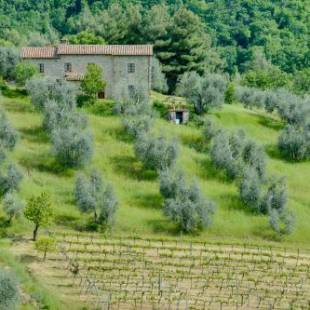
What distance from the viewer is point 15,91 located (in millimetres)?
99688

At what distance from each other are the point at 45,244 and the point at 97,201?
10.7 meters

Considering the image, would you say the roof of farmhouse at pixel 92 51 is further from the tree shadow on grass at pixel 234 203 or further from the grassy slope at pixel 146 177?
the tree shadow on grass at pixel 234 203

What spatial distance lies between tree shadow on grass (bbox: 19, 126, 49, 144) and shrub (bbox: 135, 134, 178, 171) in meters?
10.3

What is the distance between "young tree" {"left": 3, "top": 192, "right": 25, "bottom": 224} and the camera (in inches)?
2901

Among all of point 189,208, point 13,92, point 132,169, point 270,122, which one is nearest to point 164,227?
point 189,208

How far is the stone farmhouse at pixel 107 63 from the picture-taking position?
330 feet

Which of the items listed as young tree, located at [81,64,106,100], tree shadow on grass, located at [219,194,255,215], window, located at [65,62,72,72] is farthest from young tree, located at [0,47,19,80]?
tree shadow on grass, located at [219,194,255,215]

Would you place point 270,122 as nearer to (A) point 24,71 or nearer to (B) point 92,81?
(B) point 92,81

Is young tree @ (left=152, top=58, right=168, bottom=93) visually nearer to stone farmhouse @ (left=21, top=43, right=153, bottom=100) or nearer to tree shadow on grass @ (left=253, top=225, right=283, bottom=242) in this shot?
stone farmhouse @ (left=21, top=43, right=153, bottom=100)

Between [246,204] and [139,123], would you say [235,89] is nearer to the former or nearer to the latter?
[139,123]

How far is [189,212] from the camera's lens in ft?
253

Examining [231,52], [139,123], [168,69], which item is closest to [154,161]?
[139,123]

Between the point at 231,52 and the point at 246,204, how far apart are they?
95199 millimetres

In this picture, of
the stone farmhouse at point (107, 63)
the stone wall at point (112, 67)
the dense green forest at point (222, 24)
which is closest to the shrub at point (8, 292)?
the stone farmhouse at point (107, 63)
